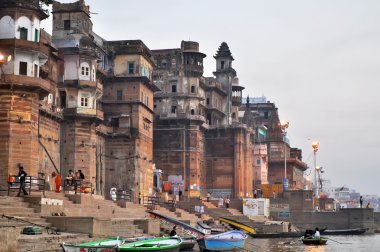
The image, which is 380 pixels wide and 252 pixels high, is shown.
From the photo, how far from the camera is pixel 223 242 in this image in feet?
152

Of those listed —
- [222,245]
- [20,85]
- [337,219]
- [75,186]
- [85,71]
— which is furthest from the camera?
[337,219]

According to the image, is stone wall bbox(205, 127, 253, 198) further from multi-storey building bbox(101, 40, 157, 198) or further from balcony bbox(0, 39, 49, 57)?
balcony bbox(0, 39, 49, 57)

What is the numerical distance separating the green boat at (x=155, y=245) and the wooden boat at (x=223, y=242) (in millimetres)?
8973

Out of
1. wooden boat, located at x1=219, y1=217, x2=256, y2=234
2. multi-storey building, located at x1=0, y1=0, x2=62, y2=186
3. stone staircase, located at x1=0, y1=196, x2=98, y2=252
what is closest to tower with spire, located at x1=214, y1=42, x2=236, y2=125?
wooden boat, located at x1=219, y1=217, x2=256, y2=234

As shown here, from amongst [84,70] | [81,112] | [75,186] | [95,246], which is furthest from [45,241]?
[84,70]

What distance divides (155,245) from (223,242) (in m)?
13.3

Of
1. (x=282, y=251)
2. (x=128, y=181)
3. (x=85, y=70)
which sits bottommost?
(x=282, y=251)

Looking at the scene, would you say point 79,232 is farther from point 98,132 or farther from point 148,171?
point 148,171

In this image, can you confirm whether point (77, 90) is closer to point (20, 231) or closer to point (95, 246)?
point (20, 231)

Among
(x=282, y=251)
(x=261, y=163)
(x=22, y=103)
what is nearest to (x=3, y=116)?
(x=22, y=103)

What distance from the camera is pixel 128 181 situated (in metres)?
74.9

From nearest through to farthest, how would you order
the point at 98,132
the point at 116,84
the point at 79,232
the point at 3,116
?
the point at 79,232, the point at 3,116, the point at 98,132, the point at 116,84

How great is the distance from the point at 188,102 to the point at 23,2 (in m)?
48.4

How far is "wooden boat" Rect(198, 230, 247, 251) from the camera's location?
45438 millimetres
